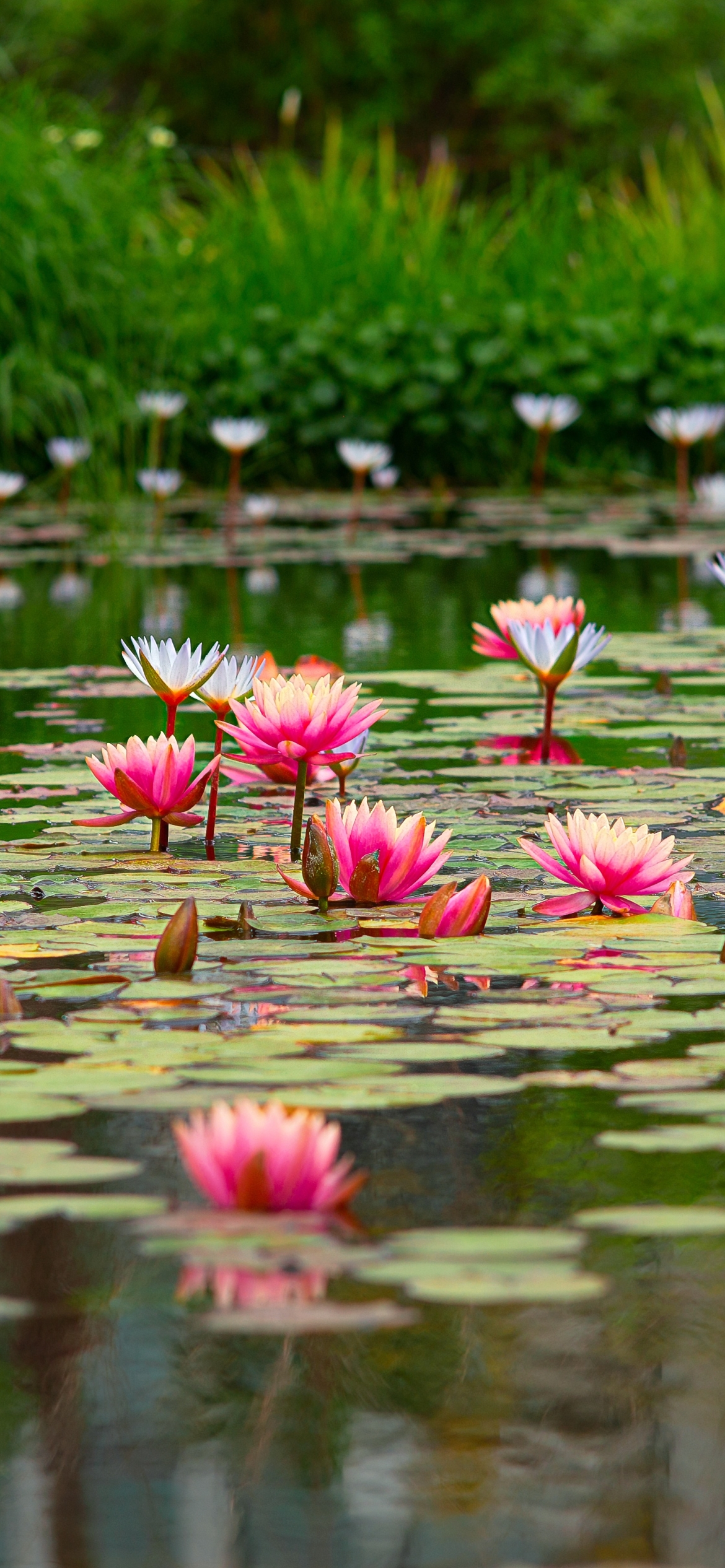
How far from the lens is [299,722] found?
202 cm

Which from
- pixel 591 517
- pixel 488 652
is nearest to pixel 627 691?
pixel 488 652

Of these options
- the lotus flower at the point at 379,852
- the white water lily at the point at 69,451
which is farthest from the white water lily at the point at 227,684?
the white water lily at the point at 69,451

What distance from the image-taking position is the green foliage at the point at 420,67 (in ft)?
77.9

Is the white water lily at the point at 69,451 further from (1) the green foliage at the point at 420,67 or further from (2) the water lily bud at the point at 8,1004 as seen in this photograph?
(1) the green foliage at the point at 420,67

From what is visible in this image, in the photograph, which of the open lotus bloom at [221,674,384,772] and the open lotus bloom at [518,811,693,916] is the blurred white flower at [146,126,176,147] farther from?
the open lotus bloom at [518,811,693,916]

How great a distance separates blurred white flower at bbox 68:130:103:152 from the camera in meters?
8.54

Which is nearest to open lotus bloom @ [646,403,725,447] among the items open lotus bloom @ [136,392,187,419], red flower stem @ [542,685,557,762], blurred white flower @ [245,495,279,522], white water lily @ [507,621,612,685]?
blurred white flower @ [245,495,279,522]

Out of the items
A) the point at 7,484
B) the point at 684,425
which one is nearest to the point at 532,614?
the point at 7,484

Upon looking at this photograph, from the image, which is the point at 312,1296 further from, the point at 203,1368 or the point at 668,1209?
the point at 668,1209

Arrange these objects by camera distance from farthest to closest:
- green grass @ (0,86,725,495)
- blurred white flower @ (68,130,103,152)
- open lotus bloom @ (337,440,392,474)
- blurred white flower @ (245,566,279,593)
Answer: blurred white flower @ (68,130,103,152), green grass @ (0,86,725,495), open lotus bloom @ (337,440,392,474), blurred white flower @ (245,566,279,593)

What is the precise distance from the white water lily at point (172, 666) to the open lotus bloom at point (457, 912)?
1.57 feet

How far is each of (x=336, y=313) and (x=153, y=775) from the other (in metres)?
7.43

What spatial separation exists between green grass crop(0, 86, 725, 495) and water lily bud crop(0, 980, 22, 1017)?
6056 mm

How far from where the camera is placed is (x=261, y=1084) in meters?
1.34
